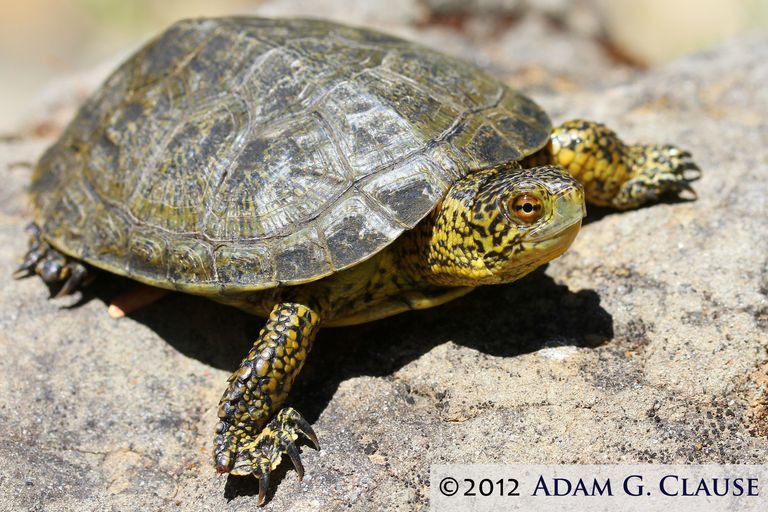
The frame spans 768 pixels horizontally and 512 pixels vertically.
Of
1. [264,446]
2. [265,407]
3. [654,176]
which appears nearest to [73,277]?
[265,407]

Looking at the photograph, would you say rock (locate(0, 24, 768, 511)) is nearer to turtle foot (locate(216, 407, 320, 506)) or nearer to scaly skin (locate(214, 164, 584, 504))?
turtle foot (locate(216, 407, 320, 506))

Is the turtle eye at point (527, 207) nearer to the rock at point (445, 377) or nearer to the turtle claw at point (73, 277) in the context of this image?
the rock at point (445, 377)

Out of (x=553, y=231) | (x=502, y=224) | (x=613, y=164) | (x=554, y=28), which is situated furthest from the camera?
(x=554, y=28)

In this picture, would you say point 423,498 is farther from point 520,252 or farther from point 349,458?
point 520,252

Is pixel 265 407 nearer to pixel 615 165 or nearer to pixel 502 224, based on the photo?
pixel 502 224

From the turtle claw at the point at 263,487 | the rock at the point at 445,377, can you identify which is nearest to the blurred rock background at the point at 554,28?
the rock at the point at 445,377

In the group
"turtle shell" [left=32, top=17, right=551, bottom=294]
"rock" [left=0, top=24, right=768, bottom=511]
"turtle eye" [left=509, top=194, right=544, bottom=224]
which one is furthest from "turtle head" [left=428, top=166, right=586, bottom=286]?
"rock" [left=0, top=24, right=768, bottom=511]
